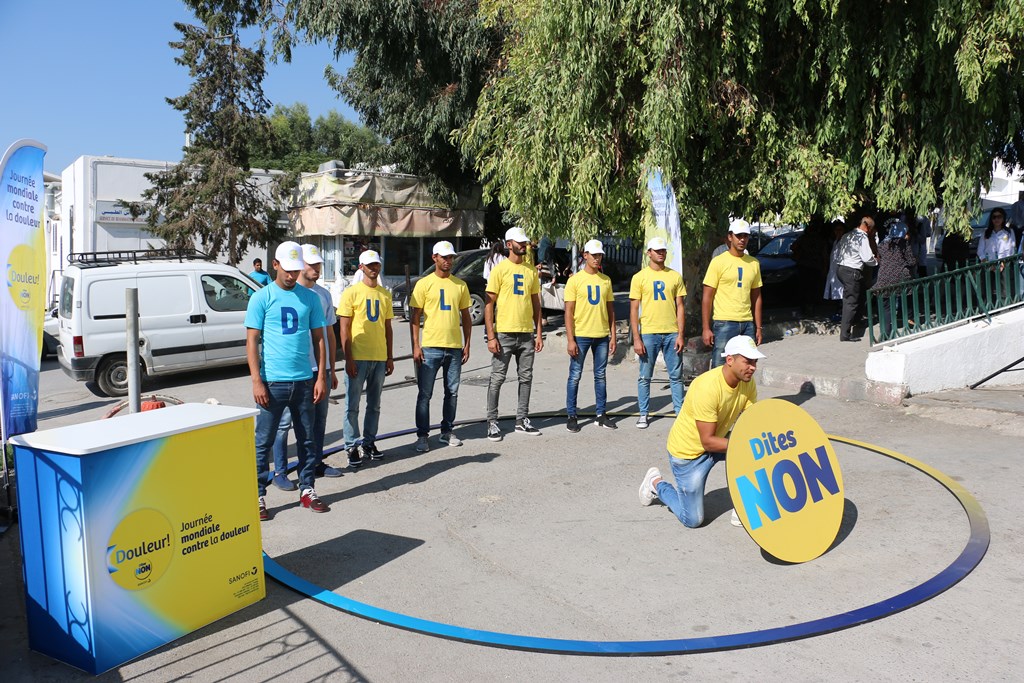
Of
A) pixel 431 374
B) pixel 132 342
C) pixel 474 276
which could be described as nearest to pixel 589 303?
pixel 431 374

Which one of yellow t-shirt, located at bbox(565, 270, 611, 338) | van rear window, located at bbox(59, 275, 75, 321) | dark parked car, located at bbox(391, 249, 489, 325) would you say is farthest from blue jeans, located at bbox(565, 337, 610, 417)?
dark parked car, located at bbox(391, 249, 489, 325)

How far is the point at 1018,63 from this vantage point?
988 centimetres

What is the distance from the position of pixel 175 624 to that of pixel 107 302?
30.5ft

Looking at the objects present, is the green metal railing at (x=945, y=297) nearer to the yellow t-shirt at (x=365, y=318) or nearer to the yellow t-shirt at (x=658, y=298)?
the yellow t-shirt at (x=658, y=298)

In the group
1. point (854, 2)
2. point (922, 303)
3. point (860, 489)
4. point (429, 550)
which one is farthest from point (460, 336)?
point (854, 2)

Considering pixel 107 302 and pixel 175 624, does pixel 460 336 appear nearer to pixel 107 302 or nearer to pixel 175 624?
pixel 175 624

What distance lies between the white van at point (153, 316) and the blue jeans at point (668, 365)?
7471 millimetres

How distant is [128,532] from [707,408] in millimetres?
3533

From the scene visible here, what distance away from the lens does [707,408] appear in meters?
5.43

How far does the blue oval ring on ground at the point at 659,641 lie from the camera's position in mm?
4117

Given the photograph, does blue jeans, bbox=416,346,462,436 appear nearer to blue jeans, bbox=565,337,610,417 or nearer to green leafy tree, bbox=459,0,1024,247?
blue jeans, bbox=565,337,610,417

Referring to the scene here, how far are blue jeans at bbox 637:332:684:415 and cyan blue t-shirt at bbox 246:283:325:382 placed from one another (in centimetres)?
387

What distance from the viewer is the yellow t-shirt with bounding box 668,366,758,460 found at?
17.8 ft

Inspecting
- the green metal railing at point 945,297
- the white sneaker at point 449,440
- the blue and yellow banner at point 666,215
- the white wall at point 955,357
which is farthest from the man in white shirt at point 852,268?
the white sneaker at point 449,440
